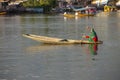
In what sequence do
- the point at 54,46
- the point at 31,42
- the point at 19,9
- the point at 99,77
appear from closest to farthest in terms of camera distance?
1. the point at 99,77
2. the point at 54,46
3. the point at 31,42
4. the point at 19,9

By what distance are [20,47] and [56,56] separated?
5.80 m

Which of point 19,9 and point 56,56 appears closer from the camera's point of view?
point 56,56

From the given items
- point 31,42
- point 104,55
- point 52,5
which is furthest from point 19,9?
point 104,55

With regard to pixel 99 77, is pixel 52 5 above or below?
below

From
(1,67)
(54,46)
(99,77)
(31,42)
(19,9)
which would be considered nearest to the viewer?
(99,77)

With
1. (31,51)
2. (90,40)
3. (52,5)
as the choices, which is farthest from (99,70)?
(52,5)

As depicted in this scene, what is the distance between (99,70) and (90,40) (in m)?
10.9

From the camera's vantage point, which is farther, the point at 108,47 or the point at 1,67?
the point at 108,47

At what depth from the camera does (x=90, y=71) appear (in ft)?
74.4

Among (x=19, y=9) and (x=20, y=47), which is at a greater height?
(x=20, y=47)

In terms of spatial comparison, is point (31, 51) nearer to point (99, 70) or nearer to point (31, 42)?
point (31, 42)

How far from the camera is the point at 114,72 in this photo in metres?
22.2

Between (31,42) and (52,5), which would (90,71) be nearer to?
(31,42)

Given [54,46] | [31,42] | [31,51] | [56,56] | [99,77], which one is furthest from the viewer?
[31,42]
